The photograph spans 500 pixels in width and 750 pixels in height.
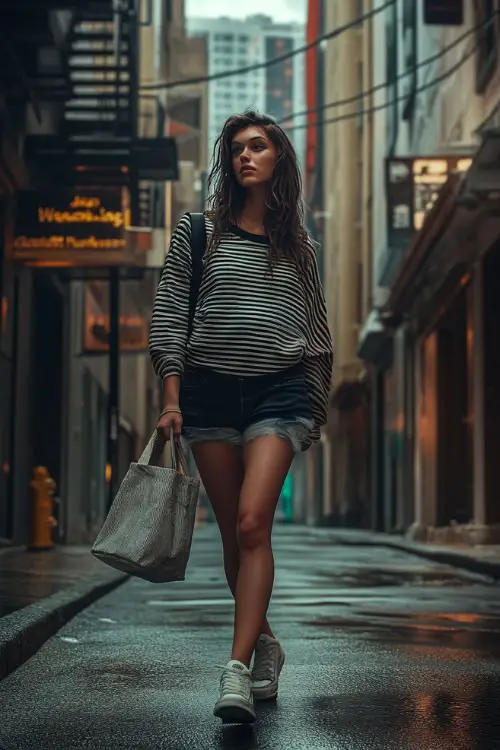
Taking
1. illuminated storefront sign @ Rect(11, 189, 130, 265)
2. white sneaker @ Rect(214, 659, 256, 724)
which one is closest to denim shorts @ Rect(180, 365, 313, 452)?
white sneaker @ Rect(214, 659, 256, 724)

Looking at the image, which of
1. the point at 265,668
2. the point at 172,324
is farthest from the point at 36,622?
the point at 172,324

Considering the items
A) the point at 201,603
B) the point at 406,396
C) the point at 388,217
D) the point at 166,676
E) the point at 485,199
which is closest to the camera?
the point at 166,676

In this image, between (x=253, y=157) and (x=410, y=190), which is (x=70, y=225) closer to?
(x=410, y=190)

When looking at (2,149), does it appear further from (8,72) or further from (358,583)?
(358,583)

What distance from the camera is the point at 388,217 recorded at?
28.2 metres

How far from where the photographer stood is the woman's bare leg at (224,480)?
15.8ft

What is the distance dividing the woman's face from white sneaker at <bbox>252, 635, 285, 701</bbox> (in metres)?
1.54

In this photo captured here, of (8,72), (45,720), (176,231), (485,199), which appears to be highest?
(8,72)

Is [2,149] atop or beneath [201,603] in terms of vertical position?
atop

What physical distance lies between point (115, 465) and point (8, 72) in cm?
542

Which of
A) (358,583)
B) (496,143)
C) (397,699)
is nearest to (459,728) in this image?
(397,699)

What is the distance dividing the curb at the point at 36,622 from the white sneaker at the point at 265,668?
1.16m

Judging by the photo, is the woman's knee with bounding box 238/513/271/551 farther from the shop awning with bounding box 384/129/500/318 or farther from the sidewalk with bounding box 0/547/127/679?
the shop awning with bounding box 384/129/500/318

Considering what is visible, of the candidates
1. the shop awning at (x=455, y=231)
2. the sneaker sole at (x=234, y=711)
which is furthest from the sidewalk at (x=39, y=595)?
the shop awning at (x=455, y=231)
